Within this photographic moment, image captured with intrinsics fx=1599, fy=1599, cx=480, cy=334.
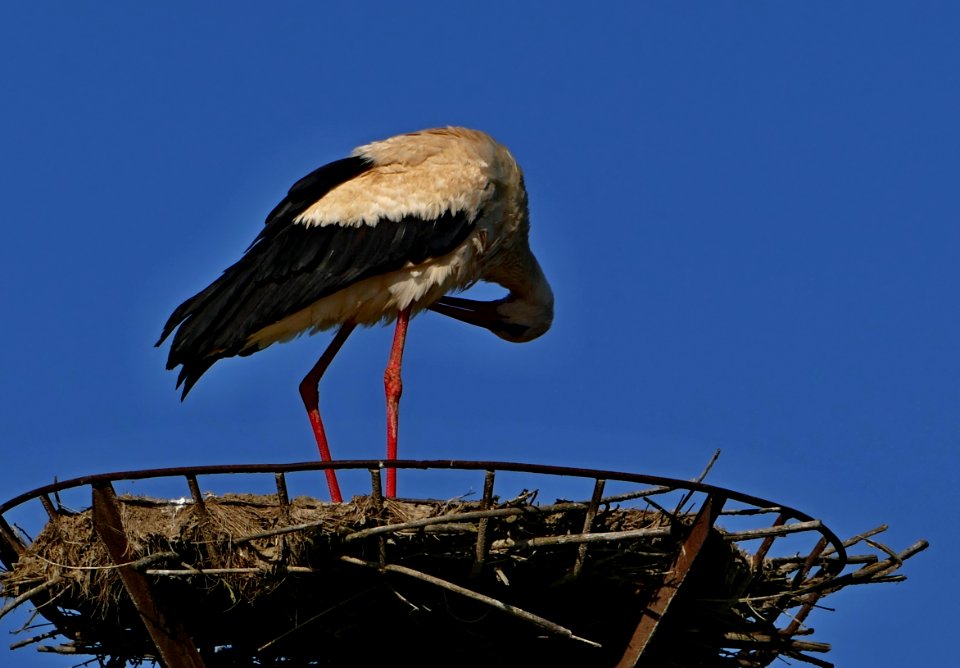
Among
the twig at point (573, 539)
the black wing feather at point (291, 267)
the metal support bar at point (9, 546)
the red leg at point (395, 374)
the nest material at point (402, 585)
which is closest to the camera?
the twig at point (573, 539)

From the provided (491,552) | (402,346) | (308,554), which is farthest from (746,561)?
(402,346)

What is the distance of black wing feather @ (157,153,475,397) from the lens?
27.6 ft

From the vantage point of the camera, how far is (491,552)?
648 centimetres

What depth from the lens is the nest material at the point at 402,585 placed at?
6461 millimetres

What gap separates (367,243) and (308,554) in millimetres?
2760

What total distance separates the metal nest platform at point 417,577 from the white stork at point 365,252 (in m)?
1.38

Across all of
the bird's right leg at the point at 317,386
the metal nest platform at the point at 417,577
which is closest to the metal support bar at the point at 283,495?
the metal nest platform at the point at 417,577

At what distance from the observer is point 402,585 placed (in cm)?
662

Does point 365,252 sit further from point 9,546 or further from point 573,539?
point 573,539

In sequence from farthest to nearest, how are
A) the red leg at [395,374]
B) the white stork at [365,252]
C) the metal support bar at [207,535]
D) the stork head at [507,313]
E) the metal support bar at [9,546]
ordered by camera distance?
the stork head at [507,313], the red leg at [395,374], the white stork at [365,252], the metal support bar at [9,546], the metal support bar at [207,535]

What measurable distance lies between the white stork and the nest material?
137 cm

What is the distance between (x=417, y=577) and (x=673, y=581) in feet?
4.00

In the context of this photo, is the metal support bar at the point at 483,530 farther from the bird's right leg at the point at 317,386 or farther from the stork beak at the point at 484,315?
the stork beak at the point at 484,315

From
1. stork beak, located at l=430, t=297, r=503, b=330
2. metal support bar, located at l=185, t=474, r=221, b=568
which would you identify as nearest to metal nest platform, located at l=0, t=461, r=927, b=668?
metal support bar, located at l=185, t=474, r=221, b=568
